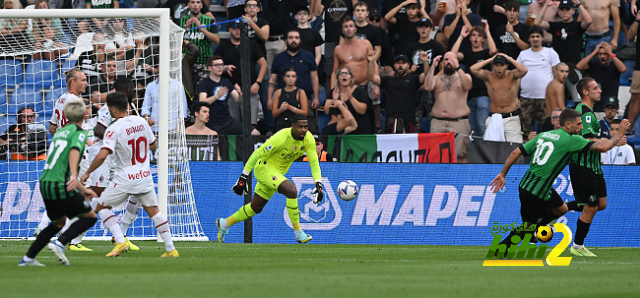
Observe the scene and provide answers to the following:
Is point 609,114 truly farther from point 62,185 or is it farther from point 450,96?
point 62,185

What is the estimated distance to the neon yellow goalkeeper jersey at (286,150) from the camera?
13.1m

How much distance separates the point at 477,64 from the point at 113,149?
9.60 metres

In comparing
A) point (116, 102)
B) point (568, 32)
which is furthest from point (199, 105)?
point (568, 32)

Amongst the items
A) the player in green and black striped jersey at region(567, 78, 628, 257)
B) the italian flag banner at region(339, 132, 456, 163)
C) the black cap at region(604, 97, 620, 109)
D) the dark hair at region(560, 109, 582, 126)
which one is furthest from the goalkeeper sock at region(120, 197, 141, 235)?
the black cap at region(604, 97, 620, 109)

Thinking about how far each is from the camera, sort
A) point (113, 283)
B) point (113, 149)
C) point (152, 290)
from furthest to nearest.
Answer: point (113, 149) < point (113, 283) < point (152, 290)

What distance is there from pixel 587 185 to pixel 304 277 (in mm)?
5569

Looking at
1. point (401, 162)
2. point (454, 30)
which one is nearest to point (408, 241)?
point (401, 162)

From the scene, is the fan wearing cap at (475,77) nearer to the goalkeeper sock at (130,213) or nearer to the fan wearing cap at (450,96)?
the fan wearing cap at (450,96)

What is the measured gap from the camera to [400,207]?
14.6 meters

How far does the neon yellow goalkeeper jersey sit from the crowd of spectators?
354 centimetres

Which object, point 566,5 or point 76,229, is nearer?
point 76,229

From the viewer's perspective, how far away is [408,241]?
47.5 ft

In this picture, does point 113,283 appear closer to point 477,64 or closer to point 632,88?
point 477,64

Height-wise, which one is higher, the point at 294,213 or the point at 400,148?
the point at 400,148
